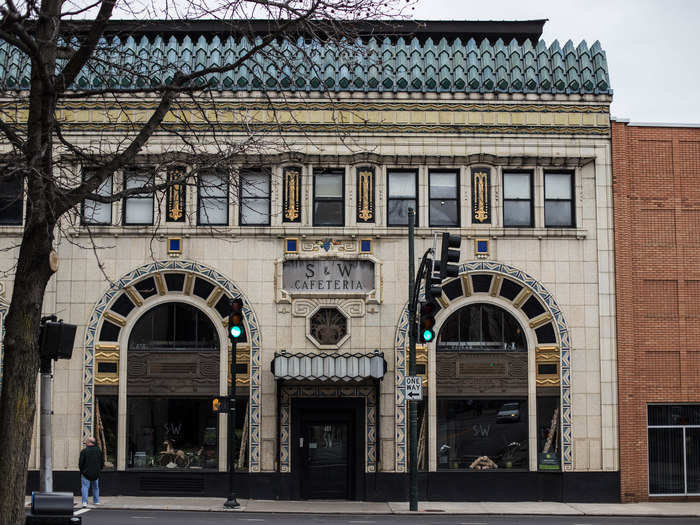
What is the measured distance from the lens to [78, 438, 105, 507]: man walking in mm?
24188

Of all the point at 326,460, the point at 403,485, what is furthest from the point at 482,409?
the point at 326,460

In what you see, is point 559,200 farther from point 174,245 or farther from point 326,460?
point 174,245

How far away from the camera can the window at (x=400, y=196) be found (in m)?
27.3

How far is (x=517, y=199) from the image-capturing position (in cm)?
2755

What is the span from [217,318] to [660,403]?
12096 millimetres

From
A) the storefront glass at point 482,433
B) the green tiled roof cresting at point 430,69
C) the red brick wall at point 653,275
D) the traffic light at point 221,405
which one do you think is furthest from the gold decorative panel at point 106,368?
the red brick wall at point 653,275

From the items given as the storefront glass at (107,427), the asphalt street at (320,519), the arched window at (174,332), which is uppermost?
the arched window at (174,332)

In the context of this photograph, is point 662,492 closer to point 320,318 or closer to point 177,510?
point 320,318

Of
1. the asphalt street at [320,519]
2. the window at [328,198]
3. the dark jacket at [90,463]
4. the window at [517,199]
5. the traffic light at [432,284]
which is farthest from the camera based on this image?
the window at [517,199]

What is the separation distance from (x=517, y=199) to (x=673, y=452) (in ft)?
26.2

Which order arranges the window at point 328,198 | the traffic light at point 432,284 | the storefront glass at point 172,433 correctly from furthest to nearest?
the window at point 328,198 → the storefront glass at point 172,433 → the traffic light at point 432,284

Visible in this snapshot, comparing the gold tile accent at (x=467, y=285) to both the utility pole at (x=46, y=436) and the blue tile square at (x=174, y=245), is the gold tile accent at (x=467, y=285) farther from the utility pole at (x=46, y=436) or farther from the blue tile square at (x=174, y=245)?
the utility pole at (x=46, y=436)

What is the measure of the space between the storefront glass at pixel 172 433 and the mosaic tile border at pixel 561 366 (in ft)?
16.0

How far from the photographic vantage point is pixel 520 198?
27.6 m
